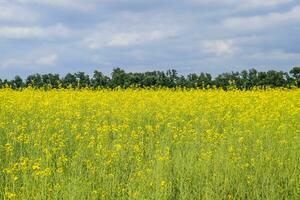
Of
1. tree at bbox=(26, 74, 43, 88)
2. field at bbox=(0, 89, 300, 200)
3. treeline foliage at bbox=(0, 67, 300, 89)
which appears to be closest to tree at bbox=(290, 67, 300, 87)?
treeline foliage at bbox=(0, 67, 300, 89)

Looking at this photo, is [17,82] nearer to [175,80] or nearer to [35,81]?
[35,81]

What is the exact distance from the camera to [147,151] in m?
8.08

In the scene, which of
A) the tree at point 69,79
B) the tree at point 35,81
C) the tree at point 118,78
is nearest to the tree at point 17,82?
the tree at point 35,81

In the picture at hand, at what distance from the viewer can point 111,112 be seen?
12.2m

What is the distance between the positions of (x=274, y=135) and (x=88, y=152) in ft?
11.2

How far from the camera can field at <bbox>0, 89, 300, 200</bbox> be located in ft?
20.1

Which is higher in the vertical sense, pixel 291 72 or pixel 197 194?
pixel 291 72

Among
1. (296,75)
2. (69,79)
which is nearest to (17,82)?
(69,79)

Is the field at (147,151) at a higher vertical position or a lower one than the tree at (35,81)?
lower

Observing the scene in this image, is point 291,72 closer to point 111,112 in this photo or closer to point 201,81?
point 201,81

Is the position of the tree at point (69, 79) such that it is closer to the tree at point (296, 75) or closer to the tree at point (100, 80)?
the tree at point (100, 80)

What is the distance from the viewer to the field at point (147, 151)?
6.14 metres

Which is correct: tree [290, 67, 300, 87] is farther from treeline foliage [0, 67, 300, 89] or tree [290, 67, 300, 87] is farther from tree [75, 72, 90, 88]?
tree [75, 72, 90, 88]

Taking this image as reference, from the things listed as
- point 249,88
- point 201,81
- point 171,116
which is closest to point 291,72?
point 249,88
